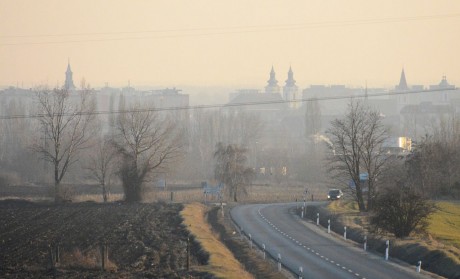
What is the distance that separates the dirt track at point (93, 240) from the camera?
31.3 m

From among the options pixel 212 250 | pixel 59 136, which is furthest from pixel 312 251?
pixel 59 136

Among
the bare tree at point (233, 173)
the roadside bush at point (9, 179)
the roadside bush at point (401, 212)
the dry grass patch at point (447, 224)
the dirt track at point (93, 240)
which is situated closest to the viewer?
the dirt track at point (93, 240)

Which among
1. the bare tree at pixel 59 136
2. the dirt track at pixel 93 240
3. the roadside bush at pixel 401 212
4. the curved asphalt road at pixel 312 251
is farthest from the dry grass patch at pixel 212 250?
the bare tree at pixel 59 136

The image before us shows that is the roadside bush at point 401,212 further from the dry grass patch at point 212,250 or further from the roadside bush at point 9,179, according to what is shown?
the roadside bush at point 9,179

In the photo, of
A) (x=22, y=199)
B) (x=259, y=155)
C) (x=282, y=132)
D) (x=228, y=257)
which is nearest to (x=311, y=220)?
(x=228, y=257)

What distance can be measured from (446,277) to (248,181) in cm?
4562

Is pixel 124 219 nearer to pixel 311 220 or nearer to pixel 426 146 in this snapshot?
pixel 311 220

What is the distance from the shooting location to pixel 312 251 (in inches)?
1465

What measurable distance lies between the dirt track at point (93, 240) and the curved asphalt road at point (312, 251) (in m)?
3.62

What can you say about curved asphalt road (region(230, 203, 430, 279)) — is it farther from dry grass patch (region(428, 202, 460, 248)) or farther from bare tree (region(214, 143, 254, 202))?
bare tree (region(214, 143, 254, 202))

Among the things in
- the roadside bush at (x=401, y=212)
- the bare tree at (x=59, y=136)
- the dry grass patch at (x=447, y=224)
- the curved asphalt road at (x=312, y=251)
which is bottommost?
the curved asphalt road at (x=312, y=251)

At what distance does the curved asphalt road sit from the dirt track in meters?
3.62

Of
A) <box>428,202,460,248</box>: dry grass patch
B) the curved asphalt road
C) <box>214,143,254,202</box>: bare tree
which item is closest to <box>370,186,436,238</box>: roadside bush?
<box>428,202,460,248</box>: dry grass patch

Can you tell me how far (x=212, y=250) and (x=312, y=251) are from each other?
4.08 meters
